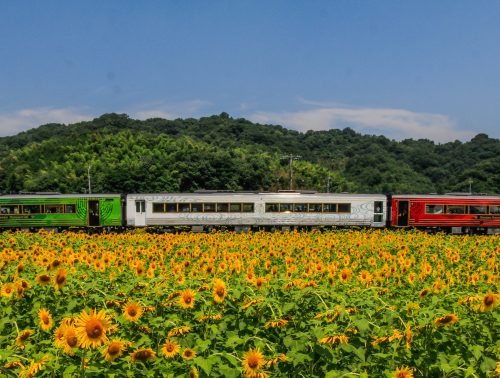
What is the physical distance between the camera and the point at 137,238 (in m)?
14.9

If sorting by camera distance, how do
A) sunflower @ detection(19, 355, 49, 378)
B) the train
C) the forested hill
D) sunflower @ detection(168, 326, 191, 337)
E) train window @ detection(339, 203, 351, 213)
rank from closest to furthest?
1. sunflower @ detection(19, 355, 49, 378)
2. sunflower @ detection(168, 326, 191, 337)
3. the train
4. train window @ detection(339, 203, 351, 213)
5. the forested hill

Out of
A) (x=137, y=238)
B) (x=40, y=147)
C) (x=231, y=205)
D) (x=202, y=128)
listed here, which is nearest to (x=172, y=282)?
(x=137, y=238)

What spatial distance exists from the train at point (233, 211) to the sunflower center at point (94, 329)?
82.4ft

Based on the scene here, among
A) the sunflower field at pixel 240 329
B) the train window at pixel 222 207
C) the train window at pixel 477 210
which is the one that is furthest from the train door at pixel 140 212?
the sunflower field at pixel 240 329

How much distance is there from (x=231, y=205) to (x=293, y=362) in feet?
83.8

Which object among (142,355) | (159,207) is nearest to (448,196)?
(159,207)

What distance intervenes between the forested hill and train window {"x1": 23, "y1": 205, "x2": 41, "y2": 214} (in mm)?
32150

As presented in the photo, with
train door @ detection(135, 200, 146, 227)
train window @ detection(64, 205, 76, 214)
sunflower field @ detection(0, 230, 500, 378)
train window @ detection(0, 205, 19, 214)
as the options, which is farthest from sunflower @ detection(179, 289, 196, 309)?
train window @ detection(0, 205, 19, 214)

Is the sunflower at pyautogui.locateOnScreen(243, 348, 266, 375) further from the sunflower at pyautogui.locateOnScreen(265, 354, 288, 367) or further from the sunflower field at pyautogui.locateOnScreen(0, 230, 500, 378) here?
Answer: the sunflower at pyautogui.locateOnScreen(265, 354, 288, 367)

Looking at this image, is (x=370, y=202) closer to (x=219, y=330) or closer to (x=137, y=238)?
(x=137, y=238)

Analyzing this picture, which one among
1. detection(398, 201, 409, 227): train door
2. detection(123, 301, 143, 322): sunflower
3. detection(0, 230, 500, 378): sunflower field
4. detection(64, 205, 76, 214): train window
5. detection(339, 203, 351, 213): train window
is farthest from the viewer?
detection(398, 201, 409, 227): train door

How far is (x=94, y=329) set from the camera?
3055 millimetres

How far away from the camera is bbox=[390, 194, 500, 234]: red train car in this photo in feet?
98.1

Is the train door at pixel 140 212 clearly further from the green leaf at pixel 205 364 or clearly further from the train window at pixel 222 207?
the green leaf at pixel 205 364
